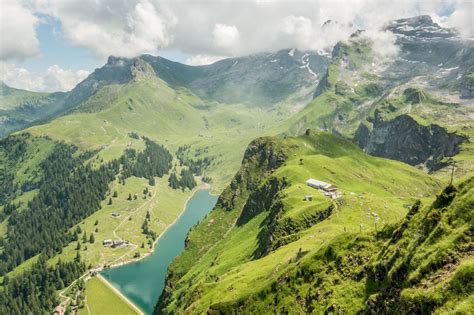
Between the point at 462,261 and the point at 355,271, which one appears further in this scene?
the point at 355,271

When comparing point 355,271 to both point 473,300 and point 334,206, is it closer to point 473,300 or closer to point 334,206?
point 473,300

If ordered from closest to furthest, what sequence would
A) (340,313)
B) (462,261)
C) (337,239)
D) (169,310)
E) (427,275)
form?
(462,261) < (427,275) < (340,313) < (337,239) < (169,310)

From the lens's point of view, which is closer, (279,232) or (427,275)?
(427,275)

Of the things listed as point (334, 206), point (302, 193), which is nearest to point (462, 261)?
point (334, 206)

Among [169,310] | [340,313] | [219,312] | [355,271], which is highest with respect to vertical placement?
[355,271]

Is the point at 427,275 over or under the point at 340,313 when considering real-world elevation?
over

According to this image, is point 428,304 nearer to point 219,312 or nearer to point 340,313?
point 340,313

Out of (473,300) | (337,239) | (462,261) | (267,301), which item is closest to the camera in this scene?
(473,300)

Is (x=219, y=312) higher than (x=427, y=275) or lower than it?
lower

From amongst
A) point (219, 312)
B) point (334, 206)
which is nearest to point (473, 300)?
point (219, 312)
